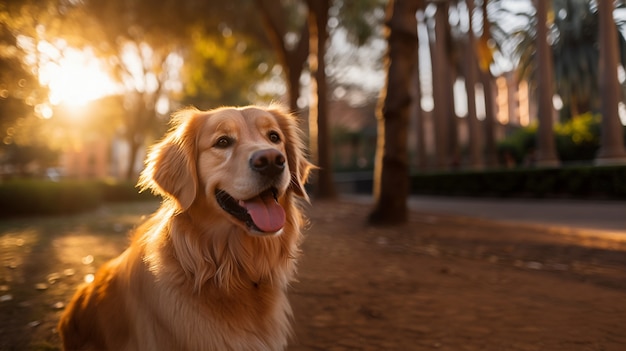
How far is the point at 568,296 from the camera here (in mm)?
4965

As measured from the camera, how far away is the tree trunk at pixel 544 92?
66.9ft

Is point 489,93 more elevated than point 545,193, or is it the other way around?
point 489,93

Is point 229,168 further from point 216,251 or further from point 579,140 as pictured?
point 579,140

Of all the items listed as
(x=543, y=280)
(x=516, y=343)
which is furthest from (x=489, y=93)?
(x=516, y=343)

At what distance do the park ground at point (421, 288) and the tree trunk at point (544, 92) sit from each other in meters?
12.0

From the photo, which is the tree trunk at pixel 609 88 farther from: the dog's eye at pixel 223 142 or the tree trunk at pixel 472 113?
the dog's eye at pixel 223 142

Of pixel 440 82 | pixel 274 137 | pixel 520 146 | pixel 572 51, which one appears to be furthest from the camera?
pixel 572 51

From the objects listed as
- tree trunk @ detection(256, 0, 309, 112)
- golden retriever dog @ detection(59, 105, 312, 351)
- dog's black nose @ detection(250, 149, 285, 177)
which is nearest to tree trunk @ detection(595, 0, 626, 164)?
tree trunk @ detection(256, 0, 309, 112)

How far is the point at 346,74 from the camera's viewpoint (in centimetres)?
4006

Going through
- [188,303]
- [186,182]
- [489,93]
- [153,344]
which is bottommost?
[153,344]

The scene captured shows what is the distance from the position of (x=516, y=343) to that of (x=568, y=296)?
1649 millimetres

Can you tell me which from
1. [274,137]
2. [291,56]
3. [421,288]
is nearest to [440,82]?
[291,56]

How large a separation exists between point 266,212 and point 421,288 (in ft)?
10.2

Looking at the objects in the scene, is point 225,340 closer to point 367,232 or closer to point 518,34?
point 367,232
